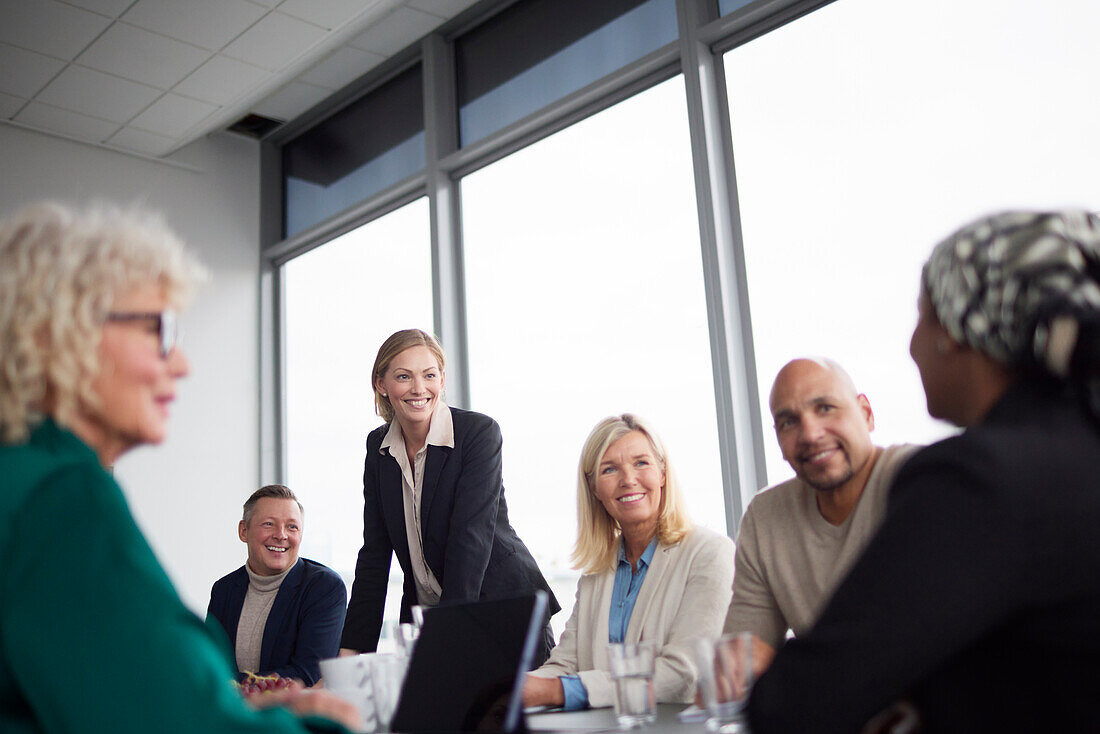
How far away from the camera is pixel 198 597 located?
5.46 metres

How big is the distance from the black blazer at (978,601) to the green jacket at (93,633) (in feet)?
1.67

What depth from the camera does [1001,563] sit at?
833 mm

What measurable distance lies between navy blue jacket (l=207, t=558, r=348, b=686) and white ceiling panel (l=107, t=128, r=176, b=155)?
326cm

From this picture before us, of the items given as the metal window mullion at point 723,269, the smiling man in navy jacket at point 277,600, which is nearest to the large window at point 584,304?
the metal window mullion at point 723,269

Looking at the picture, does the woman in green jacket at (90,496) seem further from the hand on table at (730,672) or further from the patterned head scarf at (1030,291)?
the patterned head scarf at (1030,291)

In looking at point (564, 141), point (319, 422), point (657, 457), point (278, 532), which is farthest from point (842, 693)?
point (319, 422)

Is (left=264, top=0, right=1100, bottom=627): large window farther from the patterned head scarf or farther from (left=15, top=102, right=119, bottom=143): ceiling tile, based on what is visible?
the patterned head scarf

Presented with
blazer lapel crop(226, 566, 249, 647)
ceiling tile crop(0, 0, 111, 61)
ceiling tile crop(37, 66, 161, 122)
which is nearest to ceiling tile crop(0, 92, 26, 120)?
ceiling tile crop(37, 66, 161, 122)

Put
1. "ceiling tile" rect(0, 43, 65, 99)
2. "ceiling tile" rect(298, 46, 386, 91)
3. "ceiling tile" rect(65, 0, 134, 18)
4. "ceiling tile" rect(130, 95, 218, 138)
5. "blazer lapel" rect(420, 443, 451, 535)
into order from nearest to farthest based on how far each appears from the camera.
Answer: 1. "blazer lapel" rect(420, 443, 451, 535)
2. "ceiling tile" rect(65, 0, 134, 18)
3. "ceiling tile" rect(0, 43, 65, 99)
4. "ceiling tile" rect(130, 95, 218, 138)
5. "ceiling tile" rect(298, 46, 386, 91)

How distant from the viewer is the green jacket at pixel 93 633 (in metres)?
0.76

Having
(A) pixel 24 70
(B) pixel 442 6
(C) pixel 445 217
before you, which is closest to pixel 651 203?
(C) pixel 445 217

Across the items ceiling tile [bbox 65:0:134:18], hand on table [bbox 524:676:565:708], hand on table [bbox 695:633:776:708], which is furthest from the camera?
ceiling tile [bbox 65:0:134:18]

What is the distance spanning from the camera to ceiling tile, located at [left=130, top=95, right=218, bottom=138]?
5000 mm

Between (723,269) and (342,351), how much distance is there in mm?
2757
